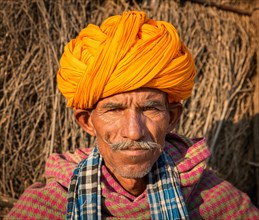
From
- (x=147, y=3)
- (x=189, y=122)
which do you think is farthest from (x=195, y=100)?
(x=147, y=3)

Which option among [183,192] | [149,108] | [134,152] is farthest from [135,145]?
[183,192]

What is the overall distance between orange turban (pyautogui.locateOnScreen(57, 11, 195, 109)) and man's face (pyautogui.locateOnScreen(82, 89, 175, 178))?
54mm

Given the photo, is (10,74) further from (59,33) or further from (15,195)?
(15,195)

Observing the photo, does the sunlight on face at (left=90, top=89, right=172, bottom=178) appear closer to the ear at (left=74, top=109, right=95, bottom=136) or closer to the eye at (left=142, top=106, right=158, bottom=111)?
the eye at (left=142, top=106, right=158, bottom=111)

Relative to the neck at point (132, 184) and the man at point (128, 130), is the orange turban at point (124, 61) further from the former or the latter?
the neck at point (132, 184)

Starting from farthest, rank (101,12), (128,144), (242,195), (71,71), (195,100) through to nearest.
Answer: (195,100) < (101,12) < (242,195) < (71,71) < (128,144)

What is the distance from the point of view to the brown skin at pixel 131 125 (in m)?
1.72

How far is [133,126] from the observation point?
5.52 ft

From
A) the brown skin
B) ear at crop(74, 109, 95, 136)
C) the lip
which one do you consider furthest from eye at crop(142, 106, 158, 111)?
ear at crop(74, 109, 95, 136)

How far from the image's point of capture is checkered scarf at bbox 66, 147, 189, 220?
1812 mm

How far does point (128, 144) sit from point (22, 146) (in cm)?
154

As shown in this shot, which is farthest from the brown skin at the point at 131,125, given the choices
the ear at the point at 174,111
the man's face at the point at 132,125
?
the ear at the point at 174,111

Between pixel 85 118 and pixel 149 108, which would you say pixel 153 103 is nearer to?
pixel 149 108

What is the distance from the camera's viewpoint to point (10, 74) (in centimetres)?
293
